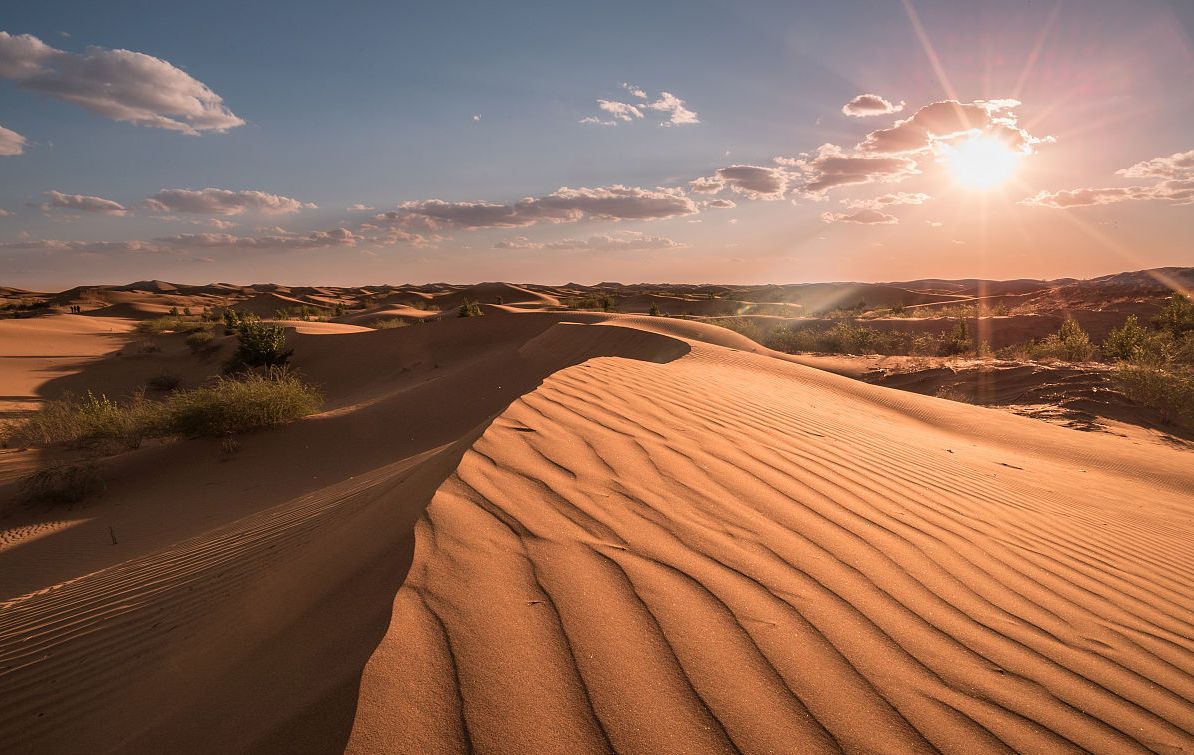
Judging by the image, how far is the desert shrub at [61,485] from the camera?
582 cm

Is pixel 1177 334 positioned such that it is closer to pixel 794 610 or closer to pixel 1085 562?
pixel 1085 562

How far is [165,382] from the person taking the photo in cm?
1465

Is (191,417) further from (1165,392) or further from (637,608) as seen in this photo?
(1165,392)

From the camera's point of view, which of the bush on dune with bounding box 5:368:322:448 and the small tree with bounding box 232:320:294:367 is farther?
the small tree with bounding box 232:320:294:367

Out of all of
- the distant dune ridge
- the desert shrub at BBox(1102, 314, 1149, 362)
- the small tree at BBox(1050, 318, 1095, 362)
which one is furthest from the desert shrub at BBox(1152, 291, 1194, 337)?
the distant dune ridge

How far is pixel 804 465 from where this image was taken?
3309mm

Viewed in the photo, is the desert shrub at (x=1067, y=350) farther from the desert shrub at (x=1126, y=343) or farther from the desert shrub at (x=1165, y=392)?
the desert shrub at (x=1165, y=392)

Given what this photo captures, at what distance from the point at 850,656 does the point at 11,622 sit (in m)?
4.01

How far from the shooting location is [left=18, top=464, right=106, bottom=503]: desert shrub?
5.82 m

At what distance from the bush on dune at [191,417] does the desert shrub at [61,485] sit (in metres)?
1.25

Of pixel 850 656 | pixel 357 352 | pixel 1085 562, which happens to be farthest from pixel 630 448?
pixel 357 352

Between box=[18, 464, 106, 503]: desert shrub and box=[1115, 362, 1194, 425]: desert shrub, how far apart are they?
45.1 feet

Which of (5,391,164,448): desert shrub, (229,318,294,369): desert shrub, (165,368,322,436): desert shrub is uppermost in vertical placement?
(229,318,294,369): desert shrub

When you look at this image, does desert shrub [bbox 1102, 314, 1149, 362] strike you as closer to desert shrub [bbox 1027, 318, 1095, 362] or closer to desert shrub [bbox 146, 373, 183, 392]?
desert shrub [bbox 1027, 318, 1095, 362]
